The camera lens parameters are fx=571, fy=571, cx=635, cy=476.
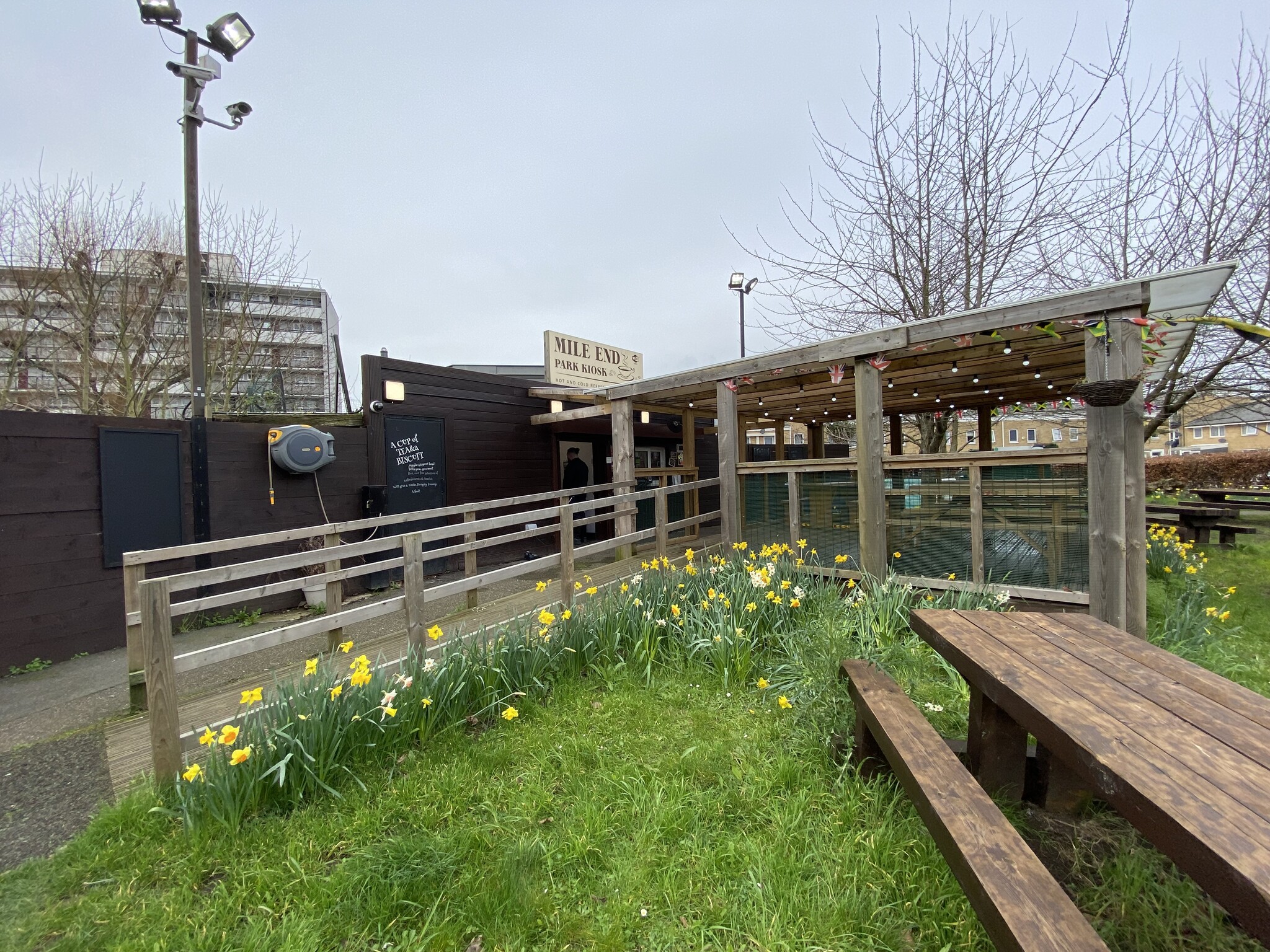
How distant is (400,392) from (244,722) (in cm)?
558

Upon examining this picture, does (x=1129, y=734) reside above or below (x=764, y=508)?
below

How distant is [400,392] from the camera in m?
7.25

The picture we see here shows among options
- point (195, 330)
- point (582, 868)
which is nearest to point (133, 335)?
point (195, 330)

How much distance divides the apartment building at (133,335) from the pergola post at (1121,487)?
11361mm

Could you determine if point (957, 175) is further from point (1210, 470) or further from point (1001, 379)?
point (1210, 470)

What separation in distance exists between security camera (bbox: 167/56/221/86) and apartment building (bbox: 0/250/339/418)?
5.35m

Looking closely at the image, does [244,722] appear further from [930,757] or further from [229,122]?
[229,122]

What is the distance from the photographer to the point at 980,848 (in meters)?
1.30

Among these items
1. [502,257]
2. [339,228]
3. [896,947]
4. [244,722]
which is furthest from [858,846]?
[502,257]

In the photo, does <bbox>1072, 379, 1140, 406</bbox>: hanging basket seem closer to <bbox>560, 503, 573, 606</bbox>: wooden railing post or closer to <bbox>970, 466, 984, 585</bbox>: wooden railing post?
<bbox>970, 466, 984, 585</bbox>: wooden railing post

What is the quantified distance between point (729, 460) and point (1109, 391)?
317 cm

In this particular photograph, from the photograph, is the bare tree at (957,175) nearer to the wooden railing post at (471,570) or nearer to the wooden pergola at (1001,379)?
the wooden pergola at (1001,379)

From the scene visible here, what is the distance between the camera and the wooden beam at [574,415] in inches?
302

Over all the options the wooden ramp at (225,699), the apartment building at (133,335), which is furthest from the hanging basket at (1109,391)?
the apartment building at (133,335)
